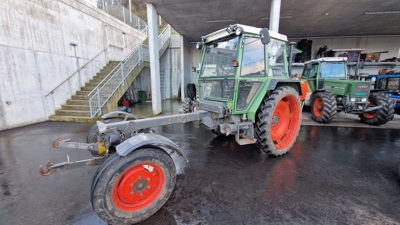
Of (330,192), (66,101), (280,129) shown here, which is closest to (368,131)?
(280,129)

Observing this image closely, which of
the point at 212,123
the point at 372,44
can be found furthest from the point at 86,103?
the point at 372,44

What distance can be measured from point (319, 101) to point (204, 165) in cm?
538

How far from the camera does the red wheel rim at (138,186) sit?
5.94ft

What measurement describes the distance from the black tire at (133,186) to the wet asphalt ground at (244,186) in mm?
208

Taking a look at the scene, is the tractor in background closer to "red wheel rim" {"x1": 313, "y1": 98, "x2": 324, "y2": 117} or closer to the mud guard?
"red wheel rim" {"x1": 313, "y1": 98, "x2": 324, "y2": 117}

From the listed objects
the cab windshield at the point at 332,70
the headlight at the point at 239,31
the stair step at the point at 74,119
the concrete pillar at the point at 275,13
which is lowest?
the stair step at the point at 74,119

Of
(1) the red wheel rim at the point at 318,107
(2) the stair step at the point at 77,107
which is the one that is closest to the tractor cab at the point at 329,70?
(1) the red wheel rim at the point at 318,107

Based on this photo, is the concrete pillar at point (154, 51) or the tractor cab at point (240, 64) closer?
the tractor cab at point (240, 64)

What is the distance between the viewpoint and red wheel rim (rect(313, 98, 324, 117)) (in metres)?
6.17

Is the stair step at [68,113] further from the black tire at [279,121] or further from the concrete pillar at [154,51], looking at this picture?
the black tire at [279,121]

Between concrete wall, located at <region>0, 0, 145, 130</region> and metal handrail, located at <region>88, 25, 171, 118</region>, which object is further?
metal handrail, located at <region>88, 25, 171, 118</region>

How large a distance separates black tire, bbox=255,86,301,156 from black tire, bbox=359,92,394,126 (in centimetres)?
408

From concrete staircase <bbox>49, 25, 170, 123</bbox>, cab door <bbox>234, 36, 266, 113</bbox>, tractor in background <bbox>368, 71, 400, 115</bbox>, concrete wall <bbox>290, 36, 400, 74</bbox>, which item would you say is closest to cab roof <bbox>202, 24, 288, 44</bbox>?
cab door <bbox>234, 36, 266, 113</bbox>

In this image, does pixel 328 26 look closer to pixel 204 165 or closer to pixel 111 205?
pixel 204 165
